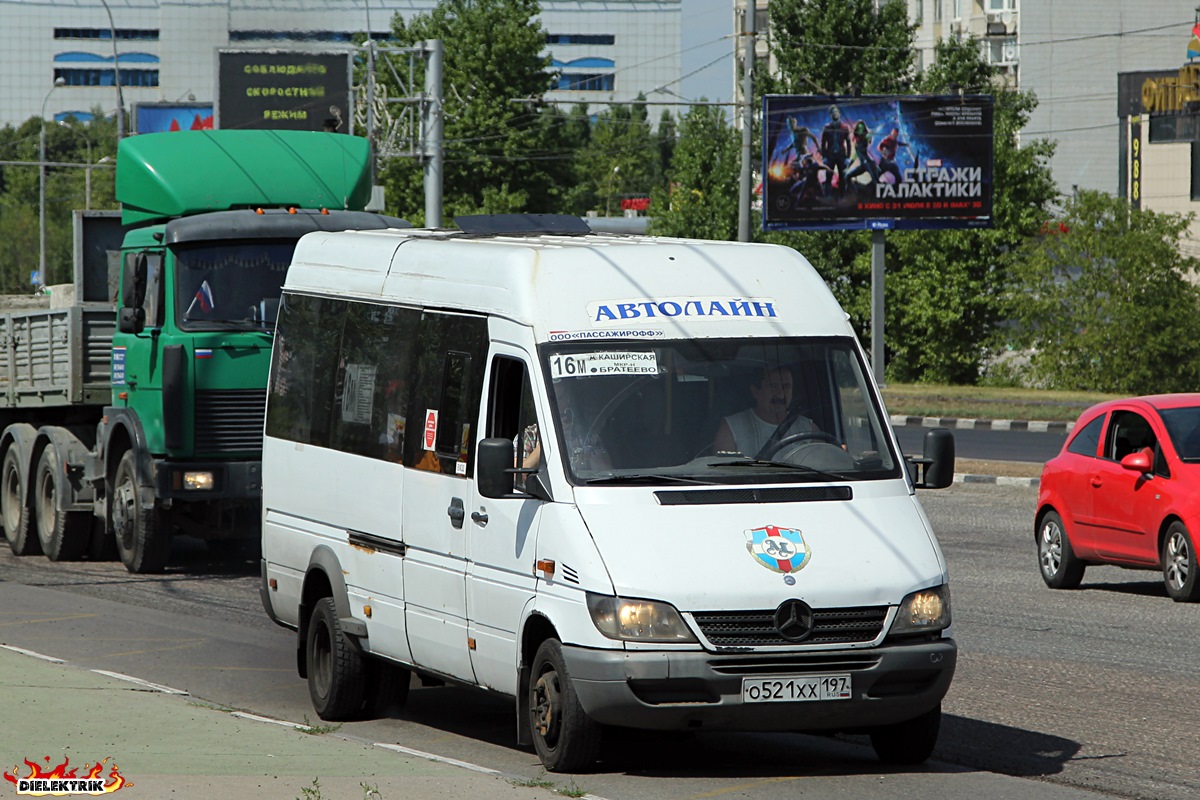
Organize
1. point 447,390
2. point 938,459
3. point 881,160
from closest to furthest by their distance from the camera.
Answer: point 938,459, point 447,390, point 881,160

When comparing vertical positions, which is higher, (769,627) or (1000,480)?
(769,627)

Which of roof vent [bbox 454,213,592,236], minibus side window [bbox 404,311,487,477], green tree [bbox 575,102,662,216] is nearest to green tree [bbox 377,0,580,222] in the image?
green tree [bbox 575,102,662,216]

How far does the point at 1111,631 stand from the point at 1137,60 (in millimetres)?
81272

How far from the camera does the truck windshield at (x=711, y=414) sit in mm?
7898

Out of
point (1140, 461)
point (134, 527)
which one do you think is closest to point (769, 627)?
point (1140, 461)

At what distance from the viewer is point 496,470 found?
7781 mm

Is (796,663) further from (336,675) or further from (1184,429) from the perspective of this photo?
(1184,429)

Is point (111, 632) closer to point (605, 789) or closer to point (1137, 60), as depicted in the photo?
point (605, 789)

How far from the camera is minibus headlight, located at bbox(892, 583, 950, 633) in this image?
7.55 metres

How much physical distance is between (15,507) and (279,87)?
36.5 m

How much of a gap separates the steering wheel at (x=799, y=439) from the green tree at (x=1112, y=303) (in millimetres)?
37283

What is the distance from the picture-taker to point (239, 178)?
1669 centimetres

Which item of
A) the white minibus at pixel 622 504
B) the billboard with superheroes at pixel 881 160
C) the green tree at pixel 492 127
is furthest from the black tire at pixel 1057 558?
the green tree at pixel 492 127

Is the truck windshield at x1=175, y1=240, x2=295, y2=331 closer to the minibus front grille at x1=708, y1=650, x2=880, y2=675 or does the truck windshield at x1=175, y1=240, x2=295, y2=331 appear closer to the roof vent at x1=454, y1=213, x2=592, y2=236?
the roof vent at x1=454, y1=213, x2=592, y2=236
